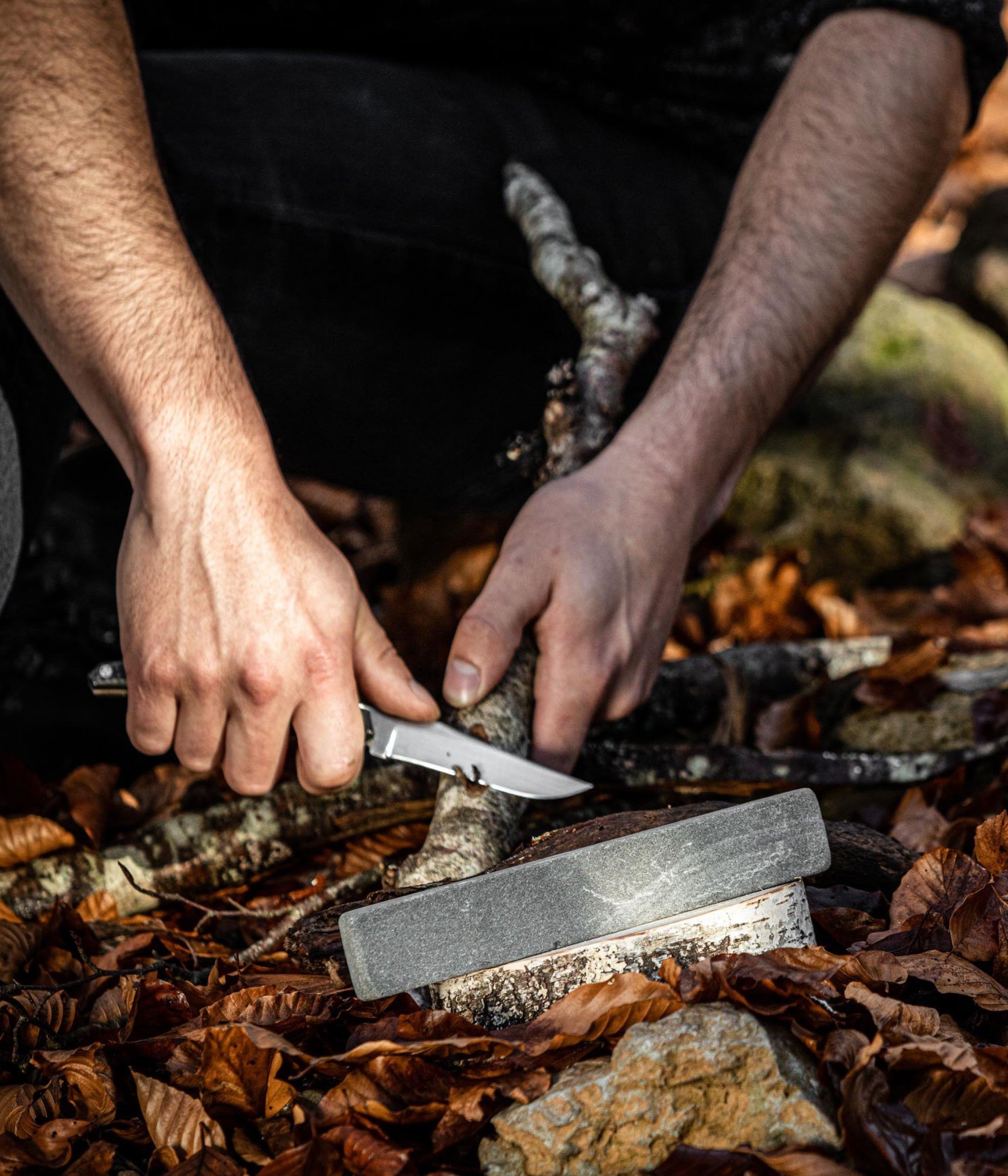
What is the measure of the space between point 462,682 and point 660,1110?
0.85 meters

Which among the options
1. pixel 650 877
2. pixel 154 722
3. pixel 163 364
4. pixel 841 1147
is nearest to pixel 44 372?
pixel 163 364

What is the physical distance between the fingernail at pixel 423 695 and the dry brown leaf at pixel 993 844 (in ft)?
2.97

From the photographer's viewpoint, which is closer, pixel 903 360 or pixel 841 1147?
pixel 841 1147

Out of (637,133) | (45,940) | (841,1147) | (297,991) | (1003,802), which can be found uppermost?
(637,133)

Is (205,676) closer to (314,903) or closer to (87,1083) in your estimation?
(314,903)

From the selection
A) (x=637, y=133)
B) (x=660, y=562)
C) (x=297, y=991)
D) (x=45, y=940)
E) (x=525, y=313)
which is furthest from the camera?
(x=637, y=133)

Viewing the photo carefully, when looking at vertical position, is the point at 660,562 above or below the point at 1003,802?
above

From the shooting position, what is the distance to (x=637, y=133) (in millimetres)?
3500

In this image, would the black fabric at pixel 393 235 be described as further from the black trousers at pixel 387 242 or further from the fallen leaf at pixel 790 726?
the fallen leaf at pixel 790 726

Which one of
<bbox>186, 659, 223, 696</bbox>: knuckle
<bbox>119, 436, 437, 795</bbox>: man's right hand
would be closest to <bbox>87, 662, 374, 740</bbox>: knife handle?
<bbox>119, 436, 437, 795</bbox>: man's right hand

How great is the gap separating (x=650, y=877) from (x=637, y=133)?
124 inches

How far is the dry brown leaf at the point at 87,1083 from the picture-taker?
120 centimetres

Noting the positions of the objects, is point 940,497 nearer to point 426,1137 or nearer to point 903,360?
point 903,360

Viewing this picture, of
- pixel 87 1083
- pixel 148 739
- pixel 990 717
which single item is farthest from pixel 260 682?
pixel 990 717
